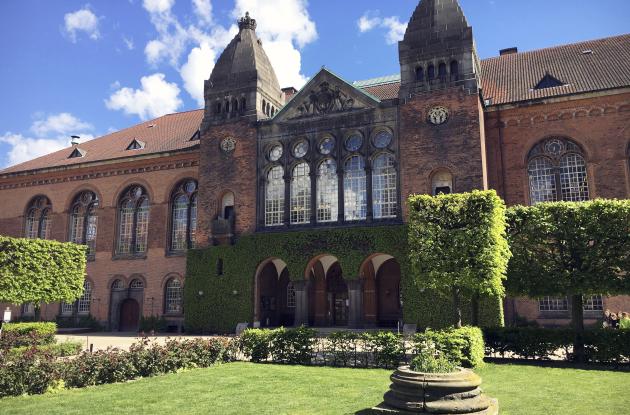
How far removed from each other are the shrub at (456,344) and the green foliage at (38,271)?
22450 millimetres

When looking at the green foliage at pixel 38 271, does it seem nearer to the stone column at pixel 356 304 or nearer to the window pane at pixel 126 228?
the window pane at pixel 126 228

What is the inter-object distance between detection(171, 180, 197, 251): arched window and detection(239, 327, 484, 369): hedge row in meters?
17.6

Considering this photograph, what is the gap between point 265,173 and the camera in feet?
104

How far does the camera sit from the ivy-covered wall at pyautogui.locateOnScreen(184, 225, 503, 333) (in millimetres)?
25703

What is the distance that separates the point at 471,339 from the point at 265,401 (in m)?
7.94

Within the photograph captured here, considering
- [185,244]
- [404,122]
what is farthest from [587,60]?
[185,244]

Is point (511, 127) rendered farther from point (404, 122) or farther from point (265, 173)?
point (265, 173)

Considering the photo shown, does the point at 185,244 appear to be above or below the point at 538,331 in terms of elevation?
above

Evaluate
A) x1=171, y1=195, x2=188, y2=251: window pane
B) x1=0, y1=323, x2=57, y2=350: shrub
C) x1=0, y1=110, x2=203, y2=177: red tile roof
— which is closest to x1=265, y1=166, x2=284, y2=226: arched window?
x1=171, y1=195, x2=188, y2=251: window pane

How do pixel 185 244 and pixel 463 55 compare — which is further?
pixel 185 244

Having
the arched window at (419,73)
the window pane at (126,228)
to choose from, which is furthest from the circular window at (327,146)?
the window pane at (126,228)

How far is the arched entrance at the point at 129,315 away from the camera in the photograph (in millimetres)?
36906

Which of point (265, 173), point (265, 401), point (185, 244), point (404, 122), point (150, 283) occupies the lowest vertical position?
point (265, 401)

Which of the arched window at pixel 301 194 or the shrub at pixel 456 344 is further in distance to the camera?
the arched window at pixel 301 194
